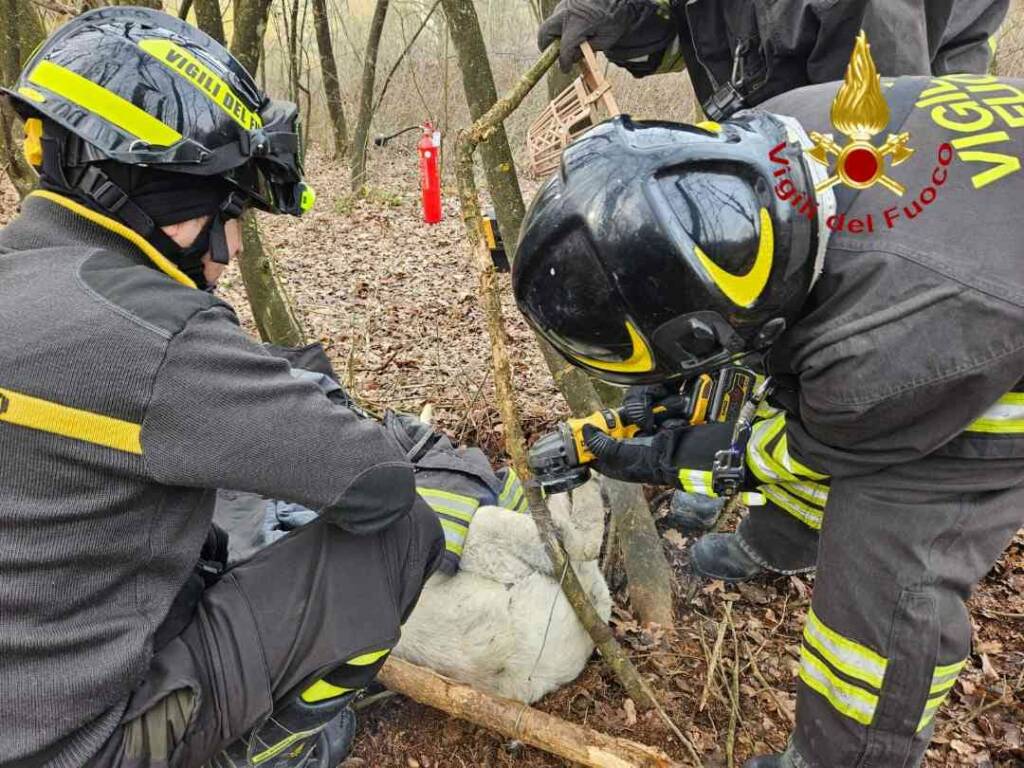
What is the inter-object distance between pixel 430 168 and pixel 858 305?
16.2 ft

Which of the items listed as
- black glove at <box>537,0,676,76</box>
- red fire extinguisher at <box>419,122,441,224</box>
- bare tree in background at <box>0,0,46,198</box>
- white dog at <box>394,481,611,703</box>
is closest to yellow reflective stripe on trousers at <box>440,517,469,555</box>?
white dog at <box>394,481,611,703</box>

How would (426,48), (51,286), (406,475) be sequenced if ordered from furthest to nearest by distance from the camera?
(426,48) < (406,475) < (51,286)

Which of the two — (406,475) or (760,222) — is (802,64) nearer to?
(760,222)

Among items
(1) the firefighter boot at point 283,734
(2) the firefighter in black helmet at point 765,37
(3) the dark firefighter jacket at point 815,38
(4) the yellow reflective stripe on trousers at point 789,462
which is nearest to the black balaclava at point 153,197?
(1) the firefighter boot at point 283,734

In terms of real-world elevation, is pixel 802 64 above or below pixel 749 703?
above

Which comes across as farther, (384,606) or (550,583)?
(550,583)

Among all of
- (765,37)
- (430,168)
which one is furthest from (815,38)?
(430,168)

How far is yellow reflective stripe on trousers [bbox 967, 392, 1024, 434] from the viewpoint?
159 centimetres

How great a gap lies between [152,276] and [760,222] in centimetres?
139

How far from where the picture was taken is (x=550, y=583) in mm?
2400

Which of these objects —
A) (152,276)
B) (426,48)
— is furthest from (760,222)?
(426,48)

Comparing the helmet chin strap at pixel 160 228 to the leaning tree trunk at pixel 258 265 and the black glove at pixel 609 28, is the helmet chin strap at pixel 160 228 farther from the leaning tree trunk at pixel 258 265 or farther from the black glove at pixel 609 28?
the leaning tree trunk at pixel 258 265

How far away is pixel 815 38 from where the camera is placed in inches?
86.9

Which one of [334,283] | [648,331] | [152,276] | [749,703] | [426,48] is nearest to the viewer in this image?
[152,276]
